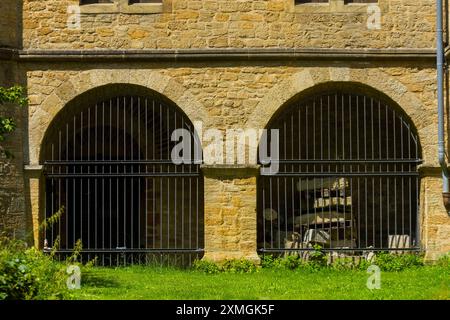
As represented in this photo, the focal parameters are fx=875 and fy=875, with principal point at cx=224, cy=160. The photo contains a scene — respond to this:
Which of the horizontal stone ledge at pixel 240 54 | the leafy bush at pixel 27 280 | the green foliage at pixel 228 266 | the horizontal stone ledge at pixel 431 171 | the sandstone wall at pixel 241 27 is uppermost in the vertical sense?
the sandstone wall at pixel 241 27

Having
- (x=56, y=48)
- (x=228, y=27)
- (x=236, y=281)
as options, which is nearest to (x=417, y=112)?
(x=228, y=27)

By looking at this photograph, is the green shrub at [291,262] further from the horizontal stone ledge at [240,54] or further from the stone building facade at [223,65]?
the horizontal stone ledge at [240,54]

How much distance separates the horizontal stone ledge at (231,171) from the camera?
39.2 feet

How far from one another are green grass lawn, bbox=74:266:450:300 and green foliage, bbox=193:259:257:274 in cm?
18

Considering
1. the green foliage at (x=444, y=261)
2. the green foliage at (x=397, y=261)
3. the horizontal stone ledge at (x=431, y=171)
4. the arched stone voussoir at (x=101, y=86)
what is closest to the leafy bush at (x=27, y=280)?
the arched stone voussoir at (x=101, y=86)

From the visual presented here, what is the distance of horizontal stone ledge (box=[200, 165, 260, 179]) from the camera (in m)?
12.0

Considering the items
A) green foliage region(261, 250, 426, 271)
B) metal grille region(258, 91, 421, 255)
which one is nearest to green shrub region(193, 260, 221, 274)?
green foliage region(261, 250, 426, 271)

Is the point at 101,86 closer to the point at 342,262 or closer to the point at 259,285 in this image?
the point at 259,285

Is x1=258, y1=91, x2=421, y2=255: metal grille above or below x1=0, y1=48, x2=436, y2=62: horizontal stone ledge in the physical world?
below

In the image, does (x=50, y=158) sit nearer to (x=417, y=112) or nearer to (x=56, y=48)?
(x=56, y=48)

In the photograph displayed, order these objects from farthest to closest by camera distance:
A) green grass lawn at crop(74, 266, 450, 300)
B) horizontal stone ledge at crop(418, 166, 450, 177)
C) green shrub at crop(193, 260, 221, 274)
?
horizontal stone ledge at crop(418, 166, 450, 177)
green shrub at crop(193, 260, 221, 274)
green grass lawn at crop(74, 266, 450, 300)

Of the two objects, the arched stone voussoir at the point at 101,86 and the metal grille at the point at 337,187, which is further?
the metal grille at the point at 337,187

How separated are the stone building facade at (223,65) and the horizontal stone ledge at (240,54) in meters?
0.01

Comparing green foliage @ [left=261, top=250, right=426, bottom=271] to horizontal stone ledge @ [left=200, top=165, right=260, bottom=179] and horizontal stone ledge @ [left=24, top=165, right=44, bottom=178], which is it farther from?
horizontal stone ledge @ [left=24, top=165, right=44, bottom=178]
